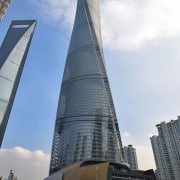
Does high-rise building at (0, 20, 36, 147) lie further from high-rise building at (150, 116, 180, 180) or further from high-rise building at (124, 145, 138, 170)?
high-rise building at (124, 145, 138, 170)

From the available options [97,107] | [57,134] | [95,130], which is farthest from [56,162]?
[97,107]

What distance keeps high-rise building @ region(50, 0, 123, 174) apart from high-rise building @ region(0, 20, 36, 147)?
120 feet

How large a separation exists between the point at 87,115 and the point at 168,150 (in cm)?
4826

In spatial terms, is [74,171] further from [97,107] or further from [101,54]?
[101,54]

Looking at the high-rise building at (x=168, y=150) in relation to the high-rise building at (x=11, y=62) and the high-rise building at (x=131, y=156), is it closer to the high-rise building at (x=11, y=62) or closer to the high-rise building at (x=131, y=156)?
the high-rise building at (x=131, y=156)

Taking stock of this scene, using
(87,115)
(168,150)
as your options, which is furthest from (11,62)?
(168,150)

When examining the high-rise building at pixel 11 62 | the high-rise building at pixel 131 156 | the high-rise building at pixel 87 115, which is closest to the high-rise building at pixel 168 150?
the high-rise building at pixel 87 115

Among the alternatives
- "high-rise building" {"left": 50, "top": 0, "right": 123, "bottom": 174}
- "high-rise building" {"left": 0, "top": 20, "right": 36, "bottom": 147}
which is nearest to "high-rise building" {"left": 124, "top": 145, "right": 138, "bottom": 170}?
"high-rise building" {"left": 50, "top": 0, "right": 123, "bottom": 174}

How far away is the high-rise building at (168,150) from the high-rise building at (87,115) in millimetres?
22822

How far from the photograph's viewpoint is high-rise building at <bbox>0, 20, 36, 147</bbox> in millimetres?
83562

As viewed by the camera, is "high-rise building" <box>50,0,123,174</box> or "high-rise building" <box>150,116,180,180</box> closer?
"high-rise building" <box>150,116,180,180</box>

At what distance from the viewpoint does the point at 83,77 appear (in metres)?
129

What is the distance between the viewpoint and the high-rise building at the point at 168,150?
12134cm

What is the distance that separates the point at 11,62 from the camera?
9031 cm
